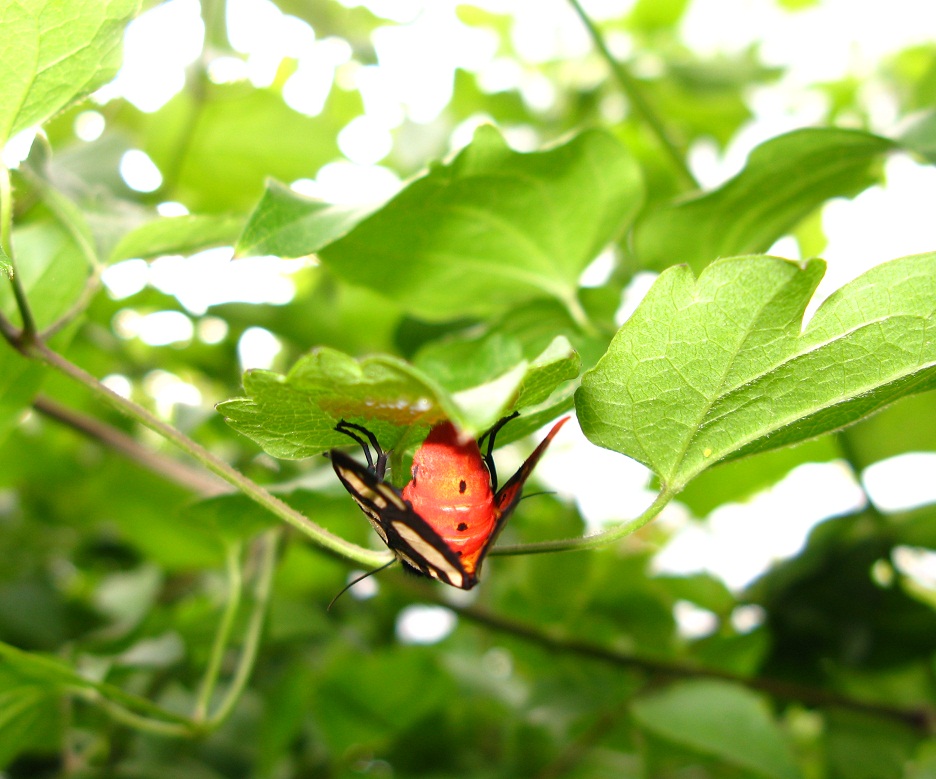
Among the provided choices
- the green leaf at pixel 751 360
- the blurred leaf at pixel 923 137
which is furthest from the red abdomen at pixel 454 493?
the blurred leaf at pixel 923 137

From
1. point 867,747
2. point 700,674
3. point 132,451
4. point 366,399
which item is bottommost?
point 867,747

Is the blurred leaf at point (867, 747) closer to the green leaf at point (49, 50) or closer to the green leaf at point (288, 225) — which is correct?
the green leaf at point (288, 225)

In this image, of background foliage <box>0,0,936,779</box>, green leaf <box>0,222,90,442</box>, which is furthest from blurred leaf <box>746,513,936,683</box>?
green leaf <box>0,222,90,442</box>

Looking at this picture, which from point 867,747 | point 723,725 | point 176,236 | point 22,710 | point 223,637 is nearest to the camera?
point 176,236

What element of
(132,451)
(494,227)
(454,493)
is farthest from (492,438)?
(132,451)

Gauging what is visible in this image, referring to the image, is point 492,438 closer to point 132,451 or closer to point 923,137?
point 923,137

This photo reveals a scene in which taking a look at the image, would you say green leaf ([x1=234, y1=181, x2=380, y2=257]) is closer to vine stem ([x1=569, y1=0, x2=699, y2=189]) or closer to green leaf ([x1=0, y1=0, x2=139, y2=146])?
green leaf ([x1=0, y1=0, x2=139, y2=146])

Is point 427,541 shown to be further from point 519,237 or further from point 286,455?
point 519,237
